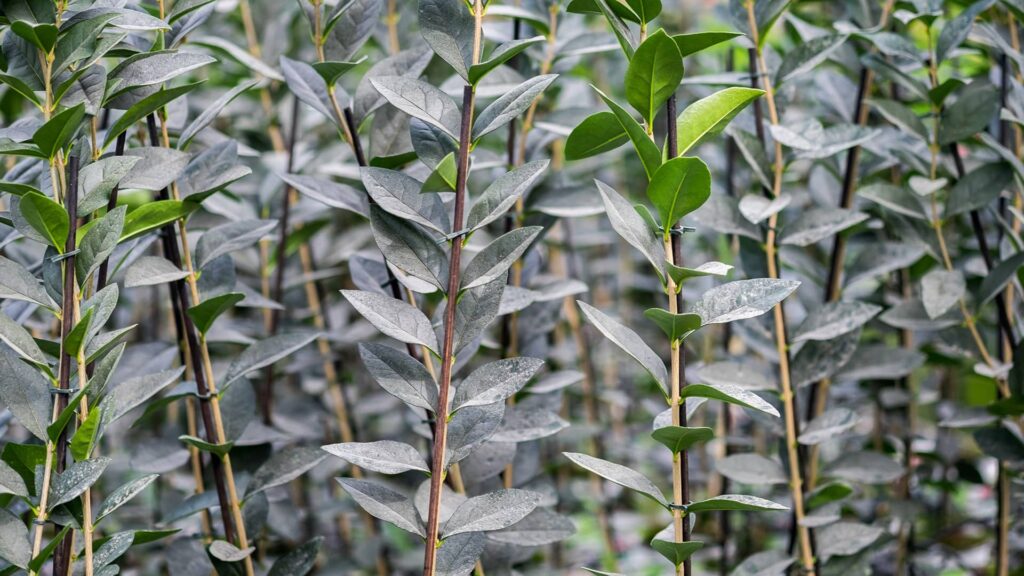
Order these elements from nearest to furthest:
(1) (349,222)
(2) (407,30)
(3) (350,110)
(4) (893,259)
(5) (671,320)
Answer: (5) (671,320) → (3) (350,110) → (4) (893,259) → (2) (407,30) → (1) (349,222)

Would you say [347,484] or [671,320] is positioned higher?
[671,320]

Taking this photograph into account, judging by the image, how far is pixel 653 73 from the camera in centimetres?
62

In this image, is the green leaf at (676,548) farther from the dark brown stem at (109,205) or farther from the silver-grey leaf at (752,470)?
the dark brown stem at (109,205)

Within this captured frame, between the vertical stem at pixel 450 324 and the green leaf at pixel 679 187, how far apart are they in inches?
5.5

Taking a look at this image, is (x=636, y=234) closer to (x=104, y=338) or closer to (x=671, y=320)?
(x=671, y=320)

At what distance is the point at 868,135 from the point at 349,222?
1.18 metres

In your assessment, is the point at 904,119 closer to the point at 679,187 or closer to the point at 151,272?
the point at 679,187

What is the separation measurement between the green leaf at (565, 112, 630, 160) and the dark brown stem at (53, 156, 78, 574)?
0.38 metres

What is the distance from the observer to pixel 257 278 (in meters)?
1.29

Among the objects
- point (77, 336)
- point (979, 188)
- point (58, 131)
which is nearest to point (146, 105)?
point (58, 131)

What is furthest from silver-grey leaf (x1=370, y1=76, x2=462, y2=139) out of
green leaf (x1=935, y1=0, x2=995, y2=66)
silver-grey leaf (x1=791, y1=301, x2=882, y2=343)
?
green leaf (x1=935, y1=0, x2=995, y2=66)

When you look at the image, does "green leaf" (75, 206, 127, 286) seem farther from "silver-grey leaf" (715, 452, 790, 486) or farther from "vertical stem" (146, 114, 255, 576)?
"silver-grey leaf" (715, 452, 790, 486)

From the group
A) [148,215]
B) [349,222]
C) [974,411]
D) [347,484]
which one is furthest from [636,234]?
[349,222]

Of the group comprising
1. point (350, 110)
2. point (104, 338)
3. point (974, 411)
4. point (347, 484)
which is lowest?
point (974, 411)
